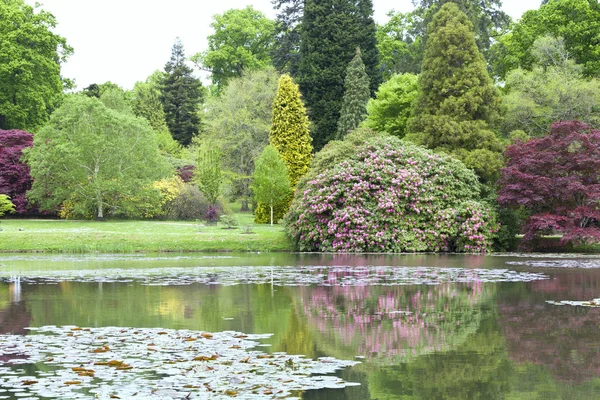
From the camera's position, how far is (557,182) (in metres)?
33.0

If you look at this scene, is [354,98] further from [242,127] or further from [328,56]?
[242,127]

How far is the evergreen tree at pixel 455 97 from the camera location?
3672 cm

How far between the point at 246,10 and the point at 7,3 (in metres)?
29.5

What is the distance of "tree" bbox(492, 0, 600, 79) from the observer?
52312 mm

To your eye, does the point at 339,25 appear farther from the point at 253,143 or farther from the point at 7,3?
the point at 7,3

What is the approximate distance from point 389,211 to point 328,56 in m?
30.8

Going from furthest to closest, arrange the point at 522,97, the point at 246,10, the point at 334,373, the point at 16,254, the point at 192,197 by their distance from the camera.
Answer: the point at 246,10, the point at 192,197, the point at 522,97, the point at 16,254, the point at 334,373

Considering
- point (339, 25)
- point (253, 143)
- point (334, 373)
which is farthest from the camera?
point (339, 25)

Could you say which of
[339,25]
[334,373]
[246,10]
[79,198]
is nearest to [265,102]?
[339,25]

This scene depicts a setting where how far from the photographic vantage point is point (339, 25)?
202 feet

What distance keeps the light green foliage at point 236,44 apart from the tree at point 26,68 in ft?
73.7

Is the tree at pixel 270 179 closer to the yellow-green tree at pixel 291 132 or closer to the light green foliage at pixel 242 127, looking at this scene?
the yellow-green tree at pixel 291 132

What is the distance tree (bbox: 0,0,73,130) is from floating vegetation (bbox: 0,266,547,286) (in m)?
42.4

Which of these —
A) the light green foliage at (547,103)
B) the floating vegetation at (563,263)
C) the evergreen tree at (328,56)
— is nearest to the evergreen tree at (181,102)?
the evergreen tree at (328,56)
